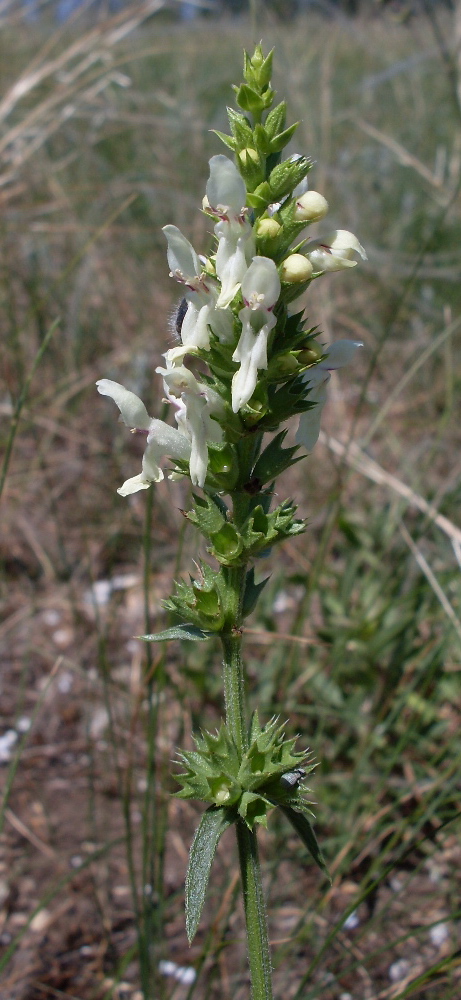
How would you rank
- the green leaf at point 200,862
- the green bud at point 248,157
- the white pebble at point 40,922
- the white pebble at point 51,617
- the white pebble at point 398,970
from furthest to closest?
the white pebble at point 51,617 < the white pebble at point 40,922 < the white pebble at point 398,970 < the green bud at point 248,157 < the green leaf at point 200,862

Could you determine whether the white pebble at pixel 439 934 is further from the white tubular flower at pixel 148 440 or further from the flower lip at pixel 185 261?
the flower lip at pixel 185 261

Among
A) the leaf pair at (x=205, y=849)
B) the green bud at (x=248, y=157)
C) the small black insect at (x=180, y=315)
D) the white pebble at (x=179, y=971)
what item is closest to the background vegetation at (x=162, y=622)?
the white pebble at (x=179, y=971)

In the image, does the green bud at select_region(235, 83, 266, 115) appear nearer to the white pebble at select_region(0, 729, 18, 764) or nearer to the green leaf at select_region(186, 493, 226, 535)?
the green leaf at select_region(186, 493, 226, 535)

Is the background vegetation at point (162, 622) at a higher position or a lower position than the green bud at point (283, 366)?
lower

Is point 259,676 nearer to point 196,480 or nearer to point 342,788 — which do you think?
point 342,788

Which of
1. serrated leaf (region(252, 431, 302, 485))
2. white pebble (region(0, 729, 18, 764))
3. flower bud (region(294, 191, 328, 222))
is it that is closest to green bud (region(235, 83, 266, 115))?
flower bud (region(294, 191, 328, 222))

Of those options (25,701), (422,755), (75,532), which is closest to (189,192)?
(75,532)
